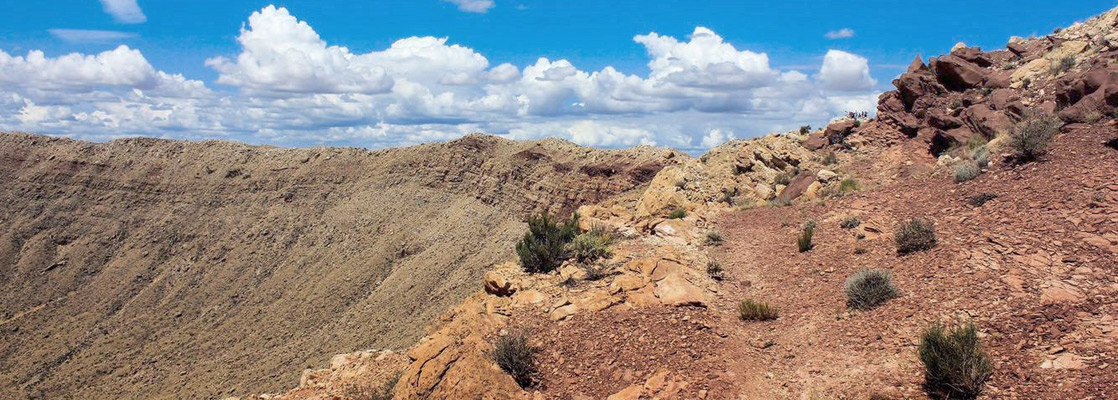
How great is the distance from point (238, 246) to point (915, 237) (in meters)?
54.0

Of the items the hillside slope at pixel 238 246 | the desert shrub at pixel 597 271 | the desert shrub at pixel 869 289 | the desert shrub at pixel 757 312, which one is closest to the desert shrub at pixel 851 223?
the desert shrub at pixel 869 289

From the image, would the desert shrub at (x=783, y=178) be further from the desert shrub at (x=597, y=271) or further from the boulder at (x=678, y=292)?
the boulder at (x=678, y=292)

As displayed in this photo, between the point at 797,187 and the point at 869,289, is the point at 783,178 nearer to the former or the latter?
the point at 797,187

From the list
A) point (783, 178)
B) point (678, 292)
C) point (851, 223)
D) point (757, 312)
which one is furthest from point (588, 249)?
point (783, 178)

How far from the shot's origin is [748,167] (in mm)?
26859

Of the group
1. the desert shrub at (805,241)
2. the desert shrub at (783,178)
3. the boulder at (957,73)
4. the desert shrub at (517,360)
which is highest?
the boulder at (957,73)

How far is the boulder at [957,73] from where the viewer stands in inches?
975

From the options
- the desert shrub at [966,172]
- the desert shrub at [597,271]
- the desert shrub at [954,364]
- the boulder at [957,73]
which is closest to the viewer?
the desert shrub at [954,364]

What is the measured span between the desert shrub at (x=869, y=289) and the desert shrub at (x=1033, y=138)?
7425 millimetres

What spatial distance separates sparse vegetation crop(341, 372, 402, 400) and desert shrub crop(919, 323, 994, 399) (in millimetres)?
8931

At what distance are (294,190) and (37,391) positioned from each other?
85.4 feet

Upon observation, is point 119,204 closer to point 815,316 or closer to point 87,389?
point 87,389

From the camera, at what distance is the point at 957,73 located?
25203mm

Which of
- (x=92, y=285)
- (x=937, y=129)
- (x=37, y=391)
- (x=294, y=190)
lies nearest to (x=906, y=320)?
(x=937, y=129)
